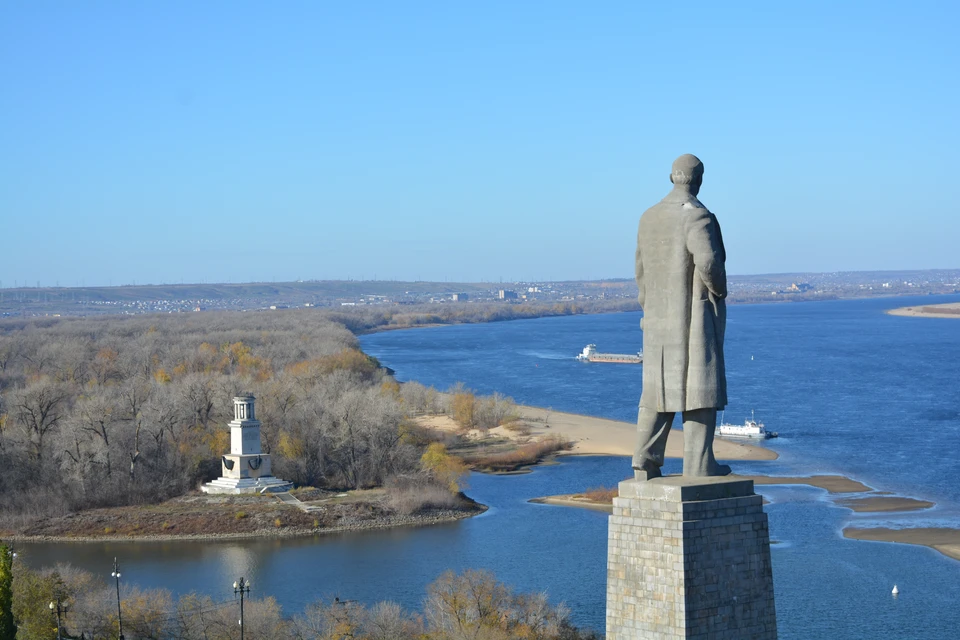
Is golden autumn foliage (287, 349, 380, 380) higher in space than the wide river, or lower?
higher

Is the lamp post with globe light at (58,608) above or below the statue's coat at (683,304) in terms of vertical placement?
below

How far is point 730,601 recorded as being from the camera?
1102 centimetres

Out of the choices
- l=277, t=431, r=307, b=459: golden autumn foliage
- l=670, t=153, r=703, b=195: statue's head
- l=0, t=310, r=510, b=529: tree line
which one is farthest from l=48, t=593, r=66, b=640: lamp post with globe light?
l=277, t=431, r=307, b=459: golden autumn foliage

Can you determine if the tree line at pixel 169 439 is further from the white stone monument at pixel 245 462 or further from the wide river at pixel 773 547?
the wide river at pixel 773 547

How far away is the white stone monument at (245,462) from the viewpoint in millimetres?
55688

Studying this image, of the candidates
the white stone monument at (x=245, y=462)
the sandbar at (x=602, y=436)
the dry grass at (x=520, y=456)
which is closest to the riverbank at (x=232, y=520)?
the white stone monument at (x=245, y=462)

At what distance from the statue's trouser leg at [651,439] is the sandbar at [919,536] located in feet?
103

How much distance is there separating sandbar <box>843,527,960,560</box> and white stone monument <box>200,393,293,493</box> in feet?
81.6

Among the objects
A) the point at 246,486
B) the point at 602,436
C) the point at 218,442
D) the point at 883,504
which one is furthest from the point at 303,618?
the point at 602,436

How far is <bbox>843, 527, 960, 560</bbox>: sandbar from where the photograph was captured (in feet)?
133

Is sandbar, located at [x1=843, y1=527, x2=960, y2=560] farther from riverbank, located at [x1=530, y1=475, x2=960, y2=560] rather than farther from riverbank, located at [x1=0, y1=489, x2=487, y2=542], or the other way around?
riverbank, located at [x1=0, y1=489, x2=487, y2=542]

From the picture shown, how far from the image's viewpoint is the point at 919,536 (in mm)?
41938

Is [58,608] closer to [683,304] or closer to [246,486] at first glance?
[683,304]

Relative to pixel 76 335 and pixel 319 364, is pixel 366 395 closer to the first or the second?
pixel 319 364
